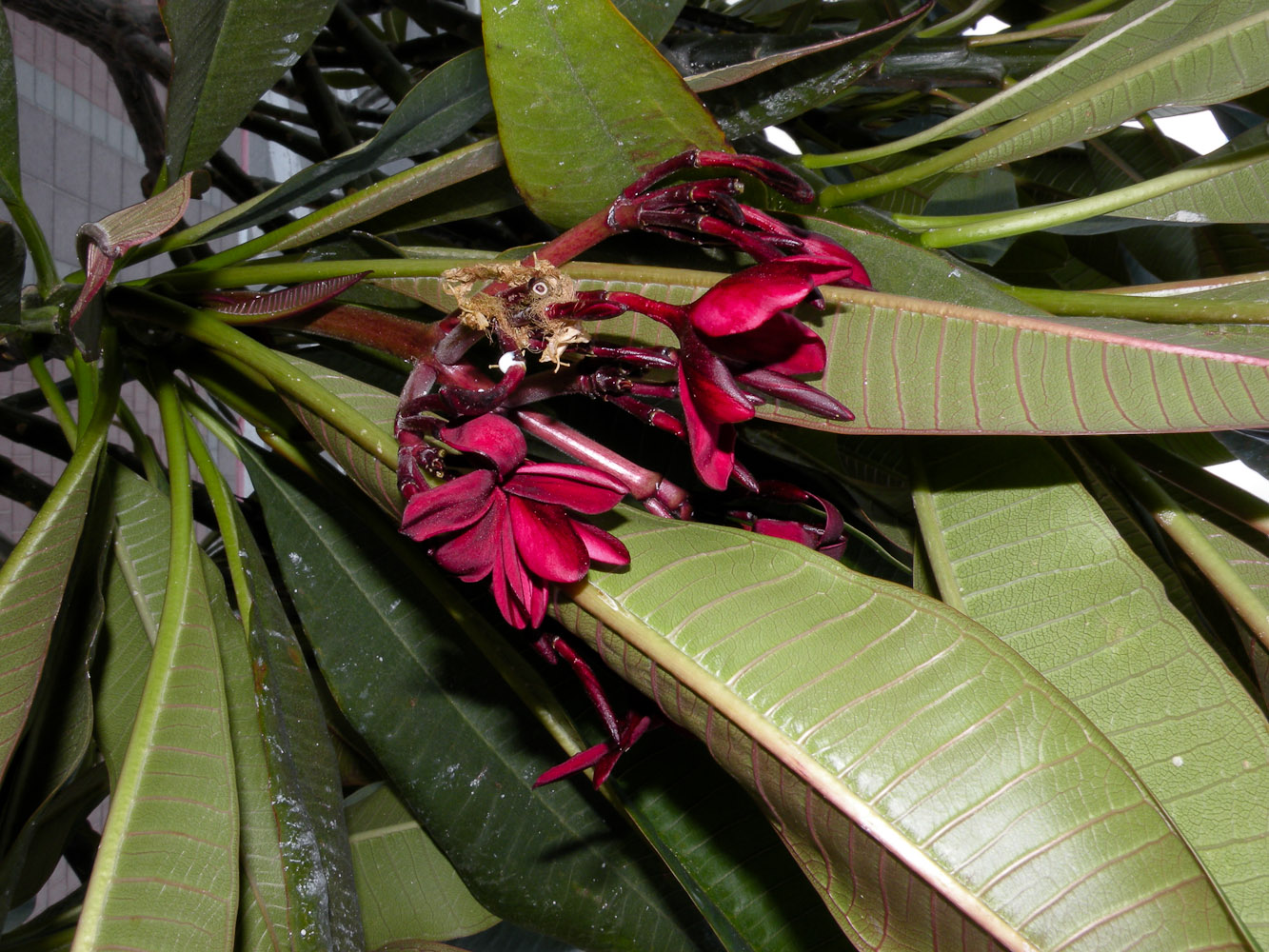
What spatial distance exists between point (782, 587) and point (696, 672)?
5 centimetres

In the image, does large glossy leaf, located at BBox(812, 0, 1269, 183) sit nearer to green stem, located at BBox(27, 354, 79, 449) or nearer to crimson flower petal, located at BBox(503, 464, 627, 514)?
crimson flower petal, located at BBox(503, 464, 627, 514)

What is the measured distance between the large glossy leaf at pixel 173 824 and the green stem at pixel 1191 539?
1.69 feet

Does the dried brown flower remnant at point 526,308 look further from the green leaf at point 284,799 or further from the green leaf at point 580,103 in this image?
the green leaf at point 284,799

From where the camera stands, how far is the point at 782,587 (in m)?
0.35

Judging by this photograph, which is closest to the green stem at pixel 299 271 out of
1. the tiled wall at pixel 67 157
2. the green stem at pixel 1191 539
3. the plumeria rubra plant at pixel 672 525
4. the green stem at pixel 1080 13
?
the plumeria rubra plant at pixel 672 525

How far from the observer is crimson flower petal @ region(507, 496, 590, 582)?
0.31 metres

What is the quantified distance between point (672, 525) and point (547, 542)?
7cm

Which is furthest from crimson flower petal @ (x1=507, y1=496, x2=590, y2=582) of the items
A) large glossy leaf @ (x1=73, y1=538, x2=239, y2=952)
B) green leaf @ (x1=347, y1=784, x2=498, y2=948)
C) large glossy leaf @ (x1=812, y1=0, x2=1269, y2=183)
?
green leaf @ (x1=347, y1=784, x2=498, y2=948)

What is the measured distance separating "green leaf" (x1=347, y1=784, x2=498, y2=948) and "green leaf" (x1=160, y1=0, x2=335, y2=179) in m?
0.50

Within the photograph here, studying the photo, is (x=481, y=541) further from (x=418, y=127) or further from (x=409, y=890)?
(x=409, y=890)

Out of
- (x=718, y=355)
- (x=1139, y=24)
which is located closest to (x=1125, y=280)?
(x=1139, y=24)

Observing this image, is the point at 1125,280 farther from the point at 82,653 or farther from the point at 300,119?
the point at 300,119

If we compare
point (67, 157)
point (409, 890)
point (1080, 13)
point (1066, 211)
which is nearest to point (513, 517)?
point (1066, 211)

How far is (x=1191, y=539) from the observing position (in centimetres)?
50
